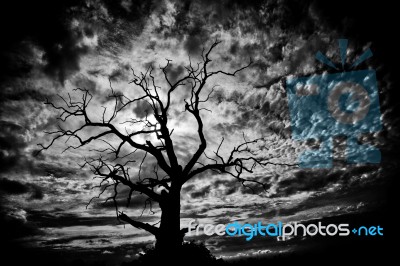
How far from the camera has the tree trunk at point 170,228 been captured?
6.44 meters

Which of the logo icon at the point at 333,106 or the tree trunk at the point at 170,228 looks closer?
the tree trunk at the point at 170,228

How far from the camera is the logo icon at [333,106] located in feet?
36.9

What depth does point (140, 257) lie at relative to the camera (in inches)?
332

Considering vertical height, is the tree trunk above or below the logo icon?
below

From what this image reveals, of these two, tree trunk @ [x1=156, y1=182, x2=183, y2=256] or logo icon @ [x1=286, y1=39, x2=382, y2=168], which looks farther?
logo icon @ [x1=286, y1=39, x2=382, y2=168]

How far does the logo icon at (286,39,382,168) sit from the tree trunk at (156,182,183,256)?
7.74 m

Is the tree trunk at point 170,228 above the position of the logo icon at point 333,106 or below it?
below

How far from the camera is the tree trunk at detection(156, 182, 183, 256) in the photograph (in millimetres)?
6441

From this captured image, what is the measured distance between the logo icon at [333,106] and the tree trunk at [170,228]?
7745 mm

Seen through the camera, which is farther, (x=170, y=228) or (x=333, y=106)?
(x=333, y=106)

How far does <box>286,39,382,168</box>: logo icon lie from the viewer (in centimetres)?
1123

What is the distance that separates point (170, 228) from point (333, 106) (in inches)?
478

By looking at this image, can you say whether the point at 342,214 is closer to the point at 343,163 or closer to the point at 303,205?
the point at 303,205

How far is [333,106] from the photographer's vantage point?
13.4m
